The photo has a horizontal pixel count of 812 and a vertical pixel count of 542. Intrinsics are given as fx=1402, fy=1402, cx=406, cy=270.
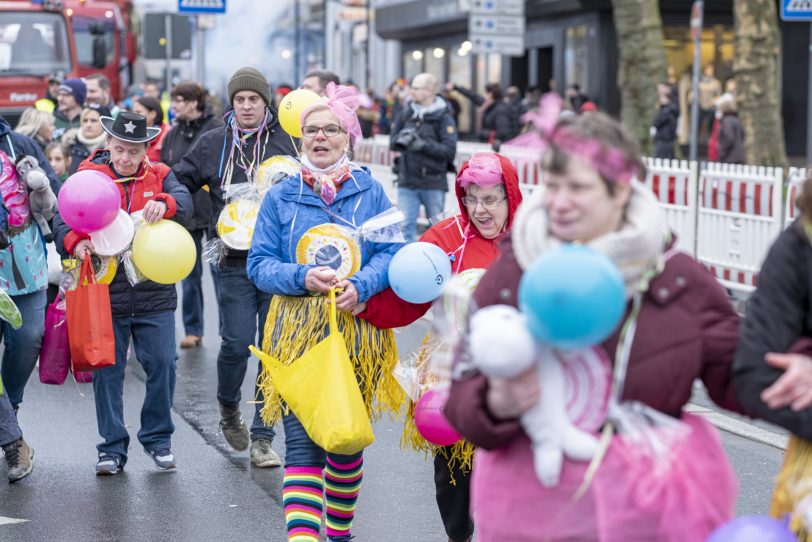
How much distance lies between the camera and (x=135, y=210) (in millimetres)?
6641

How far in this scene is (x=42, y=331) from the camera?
22.8 feet

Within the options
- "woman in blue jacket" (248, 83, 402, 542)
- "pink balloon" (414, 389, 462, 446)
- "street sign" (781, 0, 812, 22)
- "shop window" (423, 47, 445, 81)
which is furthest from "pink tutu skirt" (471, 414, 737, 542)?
"shop window" (423, 47, 445, 81)

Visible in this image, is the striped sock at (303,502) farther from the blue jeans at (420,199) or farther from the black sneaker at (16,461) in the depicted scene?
the blue jeans at (420,199)

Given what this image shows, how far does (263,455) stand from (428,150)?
22.0 ft

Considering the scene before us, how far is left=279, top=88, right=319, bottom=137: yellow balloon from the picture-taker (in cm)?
654

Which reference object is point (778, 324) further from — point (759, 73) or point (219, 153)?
point (759, 73)

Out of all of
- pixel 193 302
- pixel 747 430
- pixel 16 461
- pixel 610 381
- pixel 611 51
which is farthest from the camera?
pixel 611 51

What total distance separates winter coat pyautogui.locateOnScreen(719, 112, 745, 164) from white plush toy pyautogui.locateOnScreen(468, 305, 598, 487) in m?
17.7

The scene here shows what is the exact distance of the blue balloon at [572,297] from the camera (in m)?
2.68

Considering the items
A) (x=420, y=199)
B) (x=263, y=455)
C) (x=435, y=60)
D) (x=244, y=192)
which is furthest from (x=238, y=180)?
(x=435, y=60)

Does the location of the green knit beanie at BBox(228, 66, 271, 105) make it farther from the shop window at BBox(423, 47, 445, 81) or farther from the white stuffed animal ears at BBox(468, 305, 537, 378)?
the shop window at BBox(423, 47, 445, 81)

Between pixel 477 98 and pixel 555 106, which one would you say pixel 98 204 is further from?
pixel 477 98

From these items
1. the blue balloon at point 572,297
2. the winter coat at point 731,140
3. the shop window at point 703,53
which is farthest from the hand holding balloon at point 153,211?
the shop window at point 703,53

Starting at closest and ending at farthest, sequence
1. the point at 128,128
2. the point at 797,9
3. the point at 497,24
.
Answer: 1. the point at 128,128
2. the point at 797,9
3. the point at 497,24
